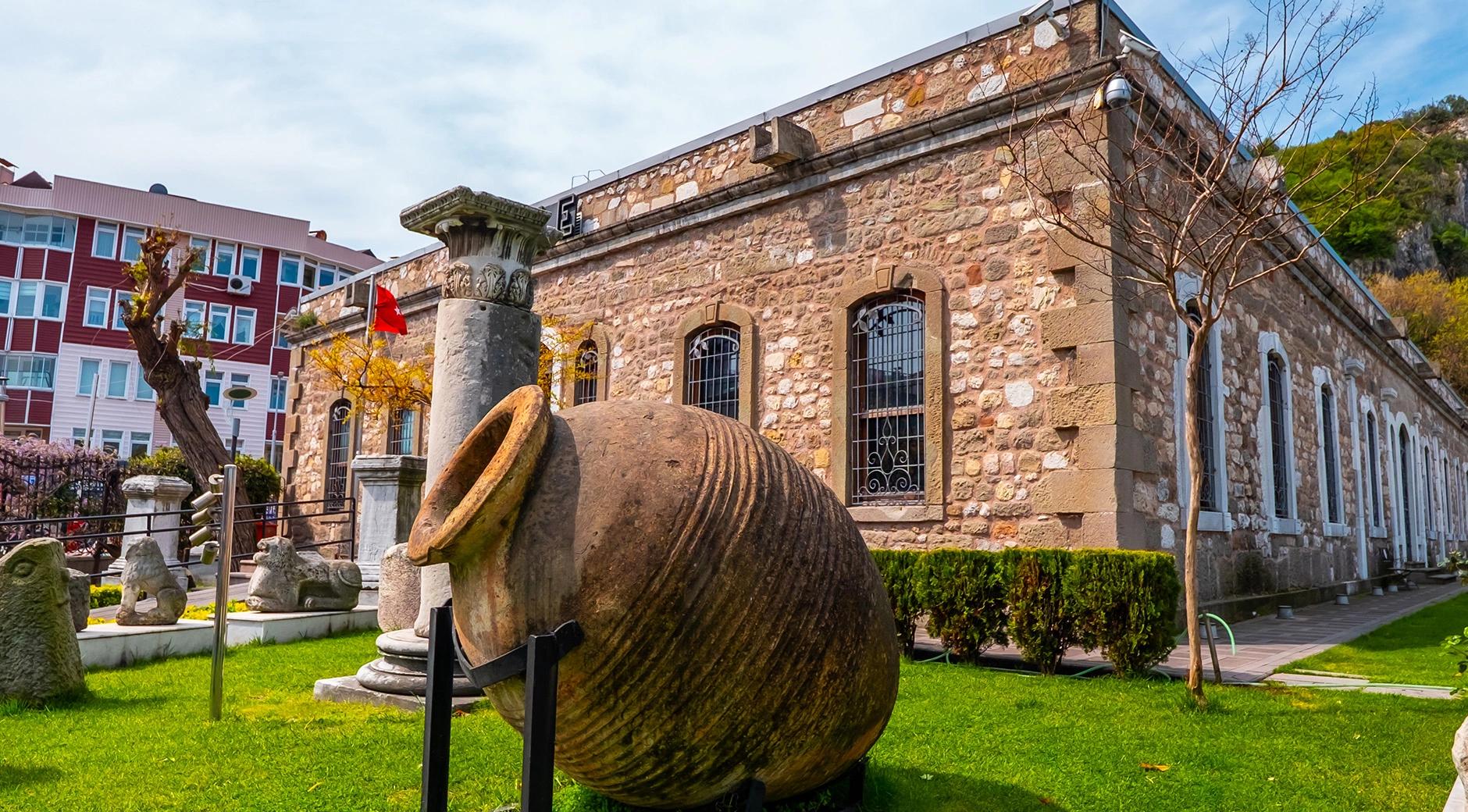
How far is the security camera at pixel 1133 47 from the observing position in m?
8.55

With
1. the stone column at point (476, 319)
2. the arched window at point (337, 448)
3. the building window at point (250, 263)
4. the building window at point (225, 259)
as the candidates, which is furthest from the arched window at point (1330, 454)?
the building window at point (225, 259)

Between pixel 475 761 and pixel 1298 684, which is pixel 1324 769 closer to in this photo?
pixel 1298 684

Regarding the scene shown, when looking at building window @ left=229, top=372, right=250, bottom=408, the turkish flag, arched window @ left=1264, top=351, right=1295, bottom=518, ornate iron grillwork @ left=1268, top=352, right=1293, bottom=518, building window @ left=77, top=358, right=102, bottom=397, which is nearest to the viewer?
arched window @ left=1264, top=351, right=1295, bottom=518

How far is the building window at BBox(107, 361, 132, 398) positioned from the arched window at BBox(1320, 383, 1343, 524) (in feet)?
122

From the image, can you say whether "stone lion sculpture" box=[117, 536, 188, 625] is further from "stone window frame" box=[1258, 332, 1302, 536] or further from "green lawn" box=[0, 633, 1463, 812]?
"stone window frame" box=[1258, 332, 1302, 536]

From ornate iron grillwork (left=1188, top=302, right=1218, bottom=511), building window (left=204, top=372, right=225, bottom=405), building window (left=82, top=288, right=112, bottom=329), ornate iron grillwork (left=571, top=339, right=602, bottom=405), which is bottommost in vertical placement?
ornate iron grillwork (left=1188, top=302, right=1218, bottom=511)

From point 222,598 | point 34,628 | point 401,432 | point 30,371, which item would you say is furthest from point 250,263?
point 222,598

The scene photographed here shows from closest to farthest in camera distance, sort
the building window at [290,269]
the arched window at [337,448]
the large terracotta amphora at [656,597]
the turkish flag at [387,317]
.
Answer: the large terracotta amphora at [656,597]
the turkish flag at [387,317]
the arched window at [337,448]
the building window at [290,269]

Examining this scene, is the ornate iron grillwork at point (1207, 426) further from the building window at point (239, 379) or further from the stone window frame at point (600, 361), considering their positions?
the building window at point (239, 379)

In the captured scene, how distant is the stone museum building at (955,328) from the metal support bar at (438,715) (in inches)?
219

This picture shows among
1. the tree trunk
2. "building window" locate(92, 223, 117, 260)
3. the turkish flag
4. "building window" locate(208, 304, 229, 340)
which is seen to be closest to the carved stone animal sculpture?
the tree trunk

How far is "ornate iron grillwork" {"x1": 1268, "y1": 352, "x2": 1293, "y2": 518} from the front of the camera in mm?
12117

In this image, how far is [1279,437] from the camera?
490 inches

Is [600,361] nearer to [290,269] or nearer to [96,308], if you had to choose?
[290,269]
